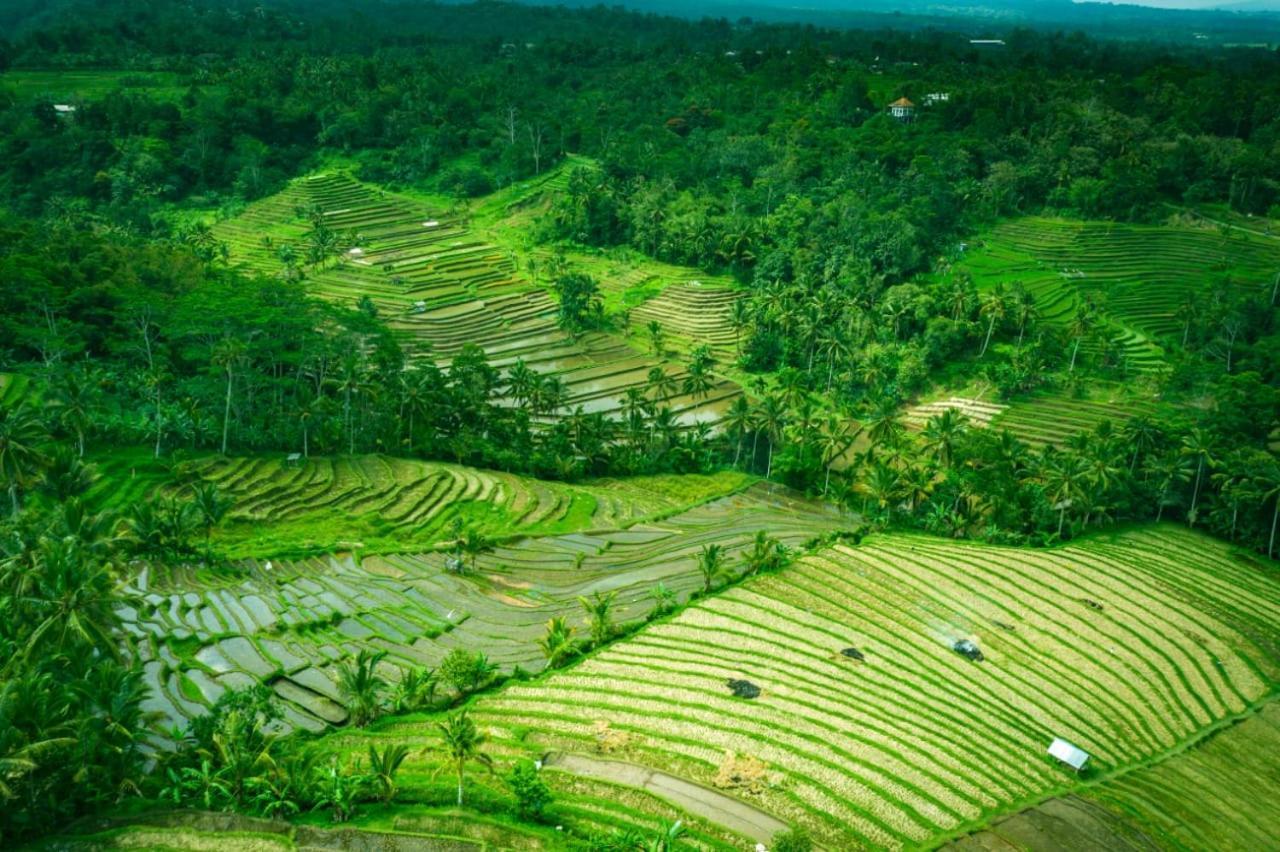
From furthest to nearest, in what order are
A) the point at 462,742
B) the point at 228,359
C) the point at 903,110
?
1. the point at 903,110
2. the point at 228,359
3. the point at 462,742

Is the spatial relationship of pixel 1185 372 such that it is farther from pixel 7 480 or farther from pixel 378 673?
pixel 7 480

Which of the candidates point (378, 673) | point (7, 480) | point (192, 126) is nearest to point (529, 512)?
point (378, 673)

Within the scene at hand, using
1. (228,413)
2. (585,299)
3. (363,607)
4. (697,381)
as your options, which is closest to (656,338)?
(585,299)

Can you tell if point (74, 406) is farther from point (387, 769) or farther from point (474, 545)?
point (387, 769)

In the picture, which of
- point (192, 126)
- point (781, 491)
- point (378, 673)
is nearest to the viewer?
point (378, 673)

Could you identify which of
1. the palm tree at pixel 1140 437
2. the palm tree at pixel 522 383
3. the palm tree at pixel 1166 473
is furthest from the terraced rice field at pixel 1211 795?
the palm tree at pixel 522 383

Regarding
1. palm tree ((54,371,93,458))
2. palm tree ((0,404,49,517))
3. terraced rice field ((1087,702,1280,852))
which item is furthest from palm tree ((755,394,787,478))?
palm tree ((0,404,49,517))
